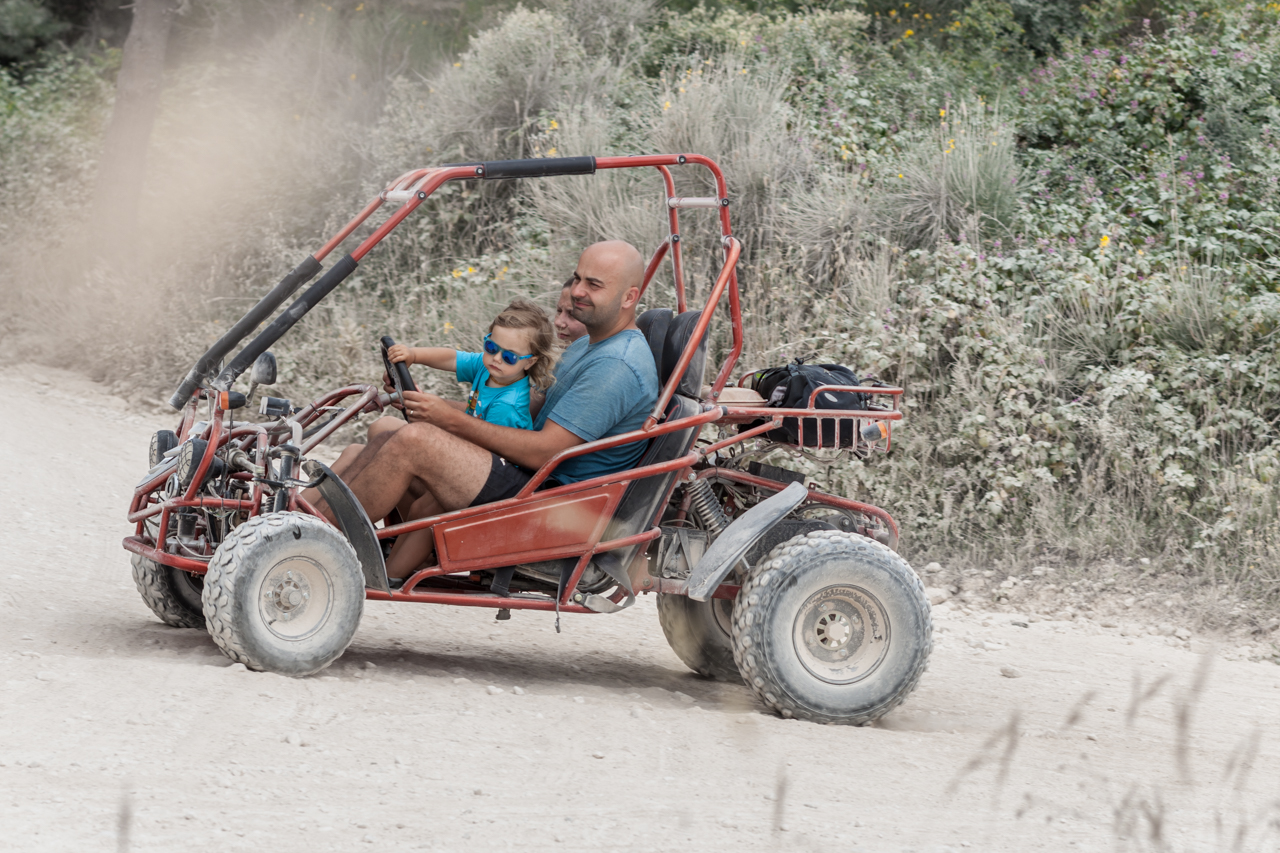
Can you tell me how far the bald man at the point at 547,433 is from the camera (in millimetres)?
4621

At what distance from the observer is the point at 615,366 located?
4652 mm

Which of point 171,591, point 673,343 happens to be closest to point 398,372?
point 673,343

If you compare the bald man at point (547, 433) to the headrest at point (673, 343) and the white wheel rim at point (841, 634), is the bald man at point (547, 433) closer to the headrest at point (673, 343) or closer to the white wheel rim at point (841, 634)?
the headrest at point (673, 343)

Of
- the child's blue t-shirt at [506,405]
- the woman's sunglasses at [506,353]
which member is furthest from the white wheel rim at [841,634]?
the woman's sunglasses at [506,353]

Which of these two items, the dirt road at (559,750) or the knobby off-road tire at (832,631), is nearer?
the dirt road at (559,750)

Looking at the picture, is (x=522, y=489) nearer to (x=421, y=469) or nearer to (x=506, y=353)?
(x=421, y=469)

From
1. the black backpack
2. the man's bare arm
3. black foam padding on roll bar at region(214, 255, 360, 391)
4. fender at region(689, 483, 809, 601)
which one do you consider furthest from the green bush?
black foam padding on roll bar at region(214, 255, 360, 391)

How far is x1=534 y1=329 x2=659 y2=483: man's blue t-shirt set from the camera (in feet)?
15.2

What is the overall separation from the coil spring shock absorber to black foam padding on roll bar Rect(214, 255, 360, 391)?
160cm

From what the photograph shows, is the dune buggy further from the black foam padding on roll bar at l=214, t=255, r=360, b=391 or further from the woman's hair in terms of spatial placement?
the woman's hair

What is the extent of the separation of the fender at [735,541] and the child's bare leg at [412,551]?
100 cm

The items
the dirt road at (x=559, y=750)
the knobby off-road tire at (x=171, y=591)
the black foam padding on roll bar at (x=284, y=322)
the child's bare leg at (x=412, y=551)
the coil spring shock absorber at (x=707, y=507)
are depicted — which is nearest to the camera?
the dirt road at (x=559, y=750)

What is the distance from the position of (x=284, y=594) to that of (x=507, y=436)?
3.13 ft

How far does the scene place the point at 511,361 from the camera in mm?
4699
